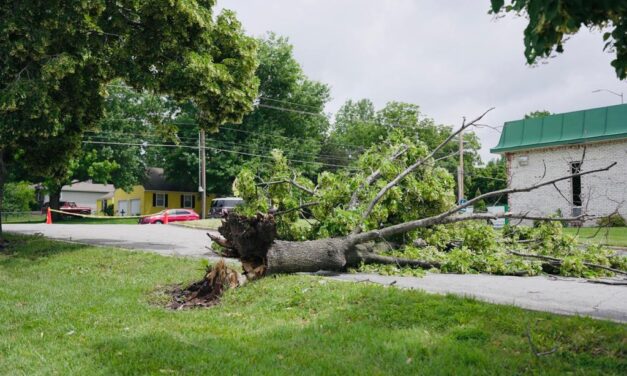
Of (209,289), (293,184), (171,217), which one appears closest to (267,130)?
(171,217)

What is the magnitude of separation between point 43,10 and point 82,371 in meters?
10.5

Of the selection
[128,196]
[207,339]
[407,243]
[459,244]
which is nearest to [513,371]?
[207,339]

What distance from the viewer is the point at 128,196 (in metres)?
55.4

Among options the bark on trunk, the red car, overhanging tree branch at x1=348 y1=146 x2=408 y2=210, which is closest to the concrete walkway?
the bark on trunk

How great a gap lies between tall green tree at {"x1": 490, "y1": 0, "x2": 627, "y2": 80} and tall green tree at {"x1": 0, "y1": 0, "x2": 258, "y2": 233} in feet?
35.4

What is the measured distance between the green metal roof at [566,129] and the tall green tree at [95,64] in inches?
591

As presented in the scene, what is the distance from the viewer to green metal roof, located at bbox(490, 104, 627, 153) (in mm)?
21516

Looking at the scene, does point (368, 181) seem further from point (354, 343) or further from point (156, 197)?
point (156, 197)

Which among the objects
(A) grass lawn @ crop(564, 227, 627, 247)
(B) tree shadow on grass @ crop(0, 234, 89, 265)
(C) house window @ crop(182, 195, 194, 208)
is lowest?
(C) house window @ crop(182, 195, 194, 208)

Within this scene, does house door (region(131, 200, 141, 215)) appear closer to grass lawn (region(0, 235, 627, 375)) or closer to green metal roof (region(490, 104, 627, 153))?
green metal roof (region(490, 104, 627, 153))

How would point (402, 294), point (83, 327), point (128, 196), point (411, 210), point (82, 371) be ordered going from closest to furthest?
1. point (82, 371)
2. point (83, 327)
3. point (402, 294)
4. point (411, 210)
5. point (128, 196)

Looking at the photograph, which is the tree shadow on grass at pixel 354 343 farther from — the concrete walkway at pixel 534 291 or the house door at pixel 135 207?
the house door at pixel 135 207

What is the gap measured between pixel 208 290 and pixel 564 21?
5.71m

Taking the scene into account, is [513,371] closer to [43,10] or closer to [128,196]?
[43,10]
